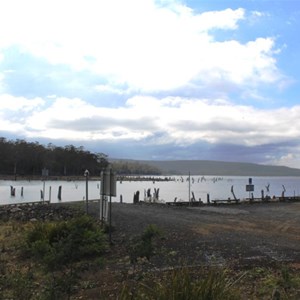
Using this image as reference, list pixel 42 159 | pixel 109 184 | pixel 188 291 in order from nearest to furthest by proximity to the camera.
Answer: pixel 188 291 < pixel 109 184 < pixel 42 159

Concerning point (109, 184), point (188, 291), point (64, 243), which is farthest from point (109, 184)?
point (188, 291)

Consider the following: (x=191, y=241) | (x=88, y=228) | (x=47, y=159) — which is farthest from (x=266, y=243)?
(x=47, y=159)

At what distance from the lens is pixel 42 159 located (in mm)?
162375

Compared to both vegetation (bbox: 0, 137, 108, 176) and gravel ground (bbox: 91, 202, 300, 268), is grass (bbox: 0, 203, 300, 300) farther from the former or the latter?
vegetation (bbox: 0, 137, 108, 176)

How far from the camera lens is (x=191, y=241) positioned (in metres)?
12.7

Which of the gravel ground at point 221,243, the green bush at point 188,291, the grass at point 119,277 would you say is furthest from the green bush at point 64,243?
the green bush at point 188,291

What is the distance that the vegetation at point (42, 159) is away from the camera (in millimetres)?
155000

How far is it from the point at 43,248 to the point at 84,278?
3.70 ft

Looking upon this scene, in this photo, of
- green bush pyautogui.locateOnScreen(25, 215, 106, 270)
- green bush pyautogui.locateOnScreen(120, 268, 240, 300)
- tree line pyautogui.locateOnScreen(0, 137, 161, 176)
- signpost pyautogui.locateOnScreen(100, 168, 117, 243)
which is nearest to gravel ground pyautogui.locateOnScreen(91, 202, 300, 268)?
green bush pyautogui.locateOnScreen(25, 215, 106, 270)

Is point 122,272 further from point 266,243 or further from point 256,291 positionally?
point 266,243

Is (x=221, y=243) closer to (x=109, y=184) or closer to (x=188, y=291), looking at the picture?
(x=109, y=184)

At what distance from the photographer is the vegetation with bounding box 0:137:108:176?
155m

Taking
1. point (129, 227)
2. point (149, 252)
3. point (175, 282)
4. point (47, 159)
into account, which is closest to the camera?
point (175, 282)

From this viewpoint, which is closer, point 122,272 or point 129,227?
point 122,272
